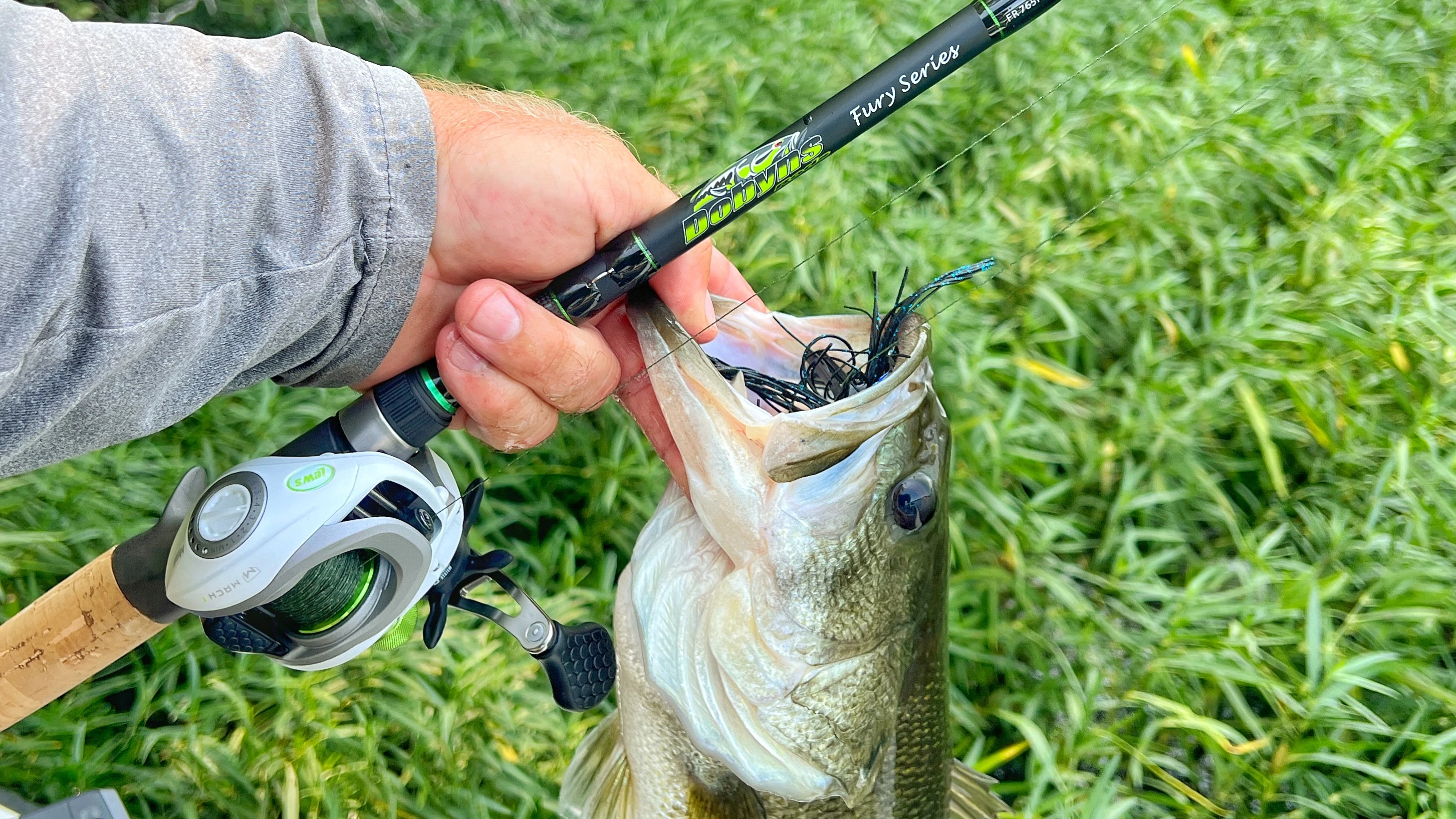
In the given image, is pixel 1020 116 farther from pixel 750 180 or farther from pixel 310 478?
pixel 310 478

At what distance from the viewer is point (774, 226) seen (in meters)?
3.11

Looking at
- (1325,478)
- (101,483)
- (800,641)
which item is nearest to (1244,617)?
(1325,478)

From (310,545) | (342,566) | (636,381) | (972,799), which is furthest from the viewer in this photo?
(972,799)

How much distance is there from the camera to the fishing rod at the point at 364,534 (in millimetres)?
1225

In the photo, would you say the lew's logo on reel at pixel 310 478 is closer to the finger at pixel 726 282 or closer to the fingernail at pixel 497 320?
the fingernail at pixel 497 320

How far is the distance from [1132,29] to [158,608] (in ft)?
5.63

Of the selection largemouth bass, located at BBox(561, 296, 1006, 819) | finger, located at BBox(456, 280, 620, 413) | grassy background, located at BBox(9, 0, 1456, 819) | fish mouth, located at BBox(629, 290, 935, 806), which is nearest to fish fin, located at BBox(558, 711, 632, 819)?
largemouth bass, located at BBox(561, 296, 1006, 819)

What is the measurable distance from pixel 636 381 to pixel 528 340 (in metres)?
0.27

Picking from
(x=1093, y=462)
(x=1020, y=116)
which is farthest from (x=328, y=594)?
(x=1093, y=462)

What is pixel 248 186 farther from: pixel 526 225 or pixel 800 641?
pixel 800 641

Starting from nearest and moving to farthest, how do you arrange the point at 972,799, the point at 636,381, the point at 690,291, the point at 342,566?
the point at 342,566 < the point at 690,291 < the point at 636,381 < the point at 972,799

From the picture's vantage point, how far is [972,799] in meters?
1.86

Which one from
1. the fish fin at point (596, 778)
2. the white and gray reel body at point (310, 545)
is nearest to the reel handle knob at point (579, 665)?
the fish fin at point (596, 778)

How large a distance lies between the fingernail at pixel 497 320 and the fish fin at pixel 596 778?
731 millimetres
